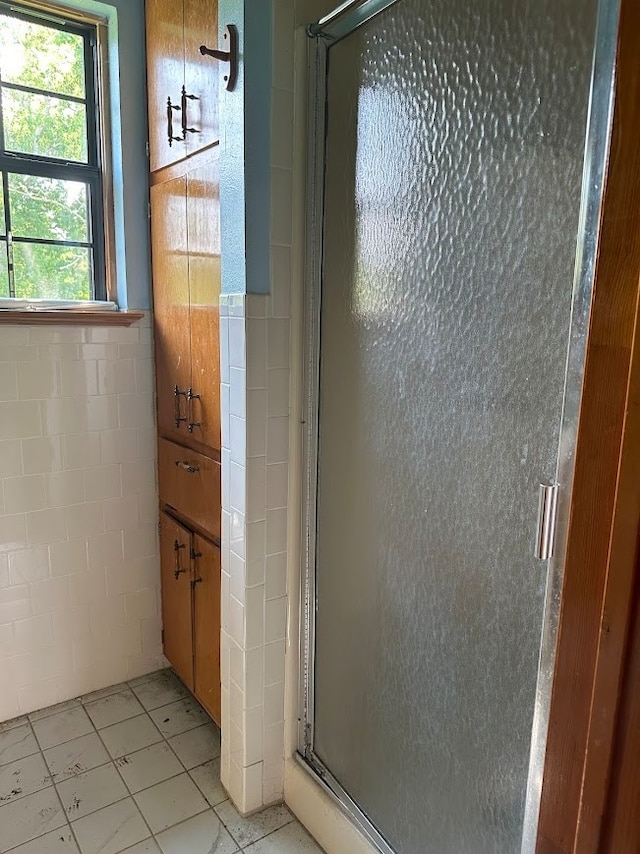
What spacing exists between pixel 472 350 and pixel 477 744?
2.31 ft

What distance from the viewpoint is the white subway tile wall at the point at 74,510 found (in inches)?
71.7

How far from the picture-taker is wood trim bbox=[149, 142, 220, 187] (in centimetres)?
156

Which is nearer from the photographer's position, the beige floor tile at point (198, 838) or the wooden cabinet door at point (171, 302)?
the beige floor tile at point (198, 838)

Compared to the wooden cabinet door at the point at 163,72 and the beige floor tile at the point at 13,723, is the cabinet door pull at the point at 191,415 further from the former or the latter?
the beige floor tile at the point at 13,723

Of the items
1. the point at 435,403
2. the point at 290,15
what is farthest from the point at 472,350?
the point at 290,15

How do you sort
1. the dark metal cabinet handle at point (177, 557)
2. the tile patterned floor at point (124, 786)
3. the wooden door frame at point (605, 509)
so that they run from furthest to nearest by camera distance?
the dark metal cabinet handle at point (177, 557)
the tile patterned floor at point (124, 786)
the wooden door frame at point (605, 509)

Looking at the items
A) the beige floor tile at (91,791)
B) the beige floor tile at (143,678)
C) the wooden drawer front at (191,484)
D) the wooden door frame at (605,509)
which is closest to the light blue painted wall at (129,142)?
the wooden drawer front at (191,484)

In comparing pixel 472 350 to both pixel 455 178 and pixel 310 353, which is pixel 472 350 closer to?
pixel 455 178

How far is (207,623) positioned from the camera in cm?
181

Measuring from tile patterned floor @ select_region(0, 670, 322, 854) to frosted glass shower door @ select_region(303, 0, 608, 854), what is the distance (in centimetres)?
40

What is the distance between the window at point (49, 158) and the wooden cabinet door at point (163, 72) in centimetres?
21

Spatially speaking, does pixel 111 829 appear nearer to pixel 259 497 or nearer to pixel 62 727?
pixel 62 727

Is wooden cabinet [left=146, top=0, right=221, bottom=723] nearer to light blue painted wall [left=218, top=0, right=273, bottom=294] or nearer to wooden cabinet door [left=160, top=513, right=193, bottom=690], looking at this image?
wooden cabinet door [left=160, top=513, right=193, bottom=690]

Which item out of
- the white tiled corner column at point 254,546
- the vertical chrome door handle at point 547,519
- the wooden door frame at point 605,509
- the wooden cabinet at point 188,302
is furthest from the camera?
the wooden cabinet at point 188,302
